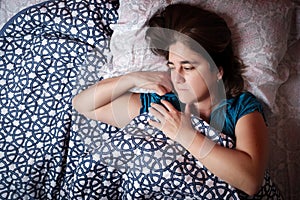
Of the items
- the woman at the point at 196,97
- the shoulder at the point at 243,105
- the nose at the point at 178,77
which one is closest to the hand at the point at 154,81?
the woman at the point at 196,97

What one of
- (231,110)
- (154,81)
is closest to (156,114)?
(154,81)

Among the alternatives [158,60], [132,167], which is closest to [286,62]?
[158,60]

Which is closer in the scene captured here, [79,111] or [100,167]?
[100,167]

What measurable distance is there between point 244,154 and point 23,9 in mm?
1028

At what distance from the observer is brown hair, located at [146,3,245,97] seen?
1.35 metres

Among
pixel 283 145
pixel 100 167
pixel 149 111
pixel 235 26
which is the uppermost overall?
pixel 235 26

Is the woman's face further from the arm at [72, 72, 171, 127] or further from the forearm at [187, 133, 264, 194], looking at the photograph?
the forearm at [187, 133, 264, 194]

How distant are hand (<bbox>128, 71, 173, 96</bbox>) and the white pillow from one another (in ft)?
0.13

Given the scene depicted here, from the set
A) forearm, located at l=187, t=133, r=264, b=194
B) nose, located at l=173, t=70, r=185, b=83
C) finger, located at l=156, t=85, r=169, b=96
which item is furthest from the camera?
finger, located at l=156, t=85, r=169, b=96

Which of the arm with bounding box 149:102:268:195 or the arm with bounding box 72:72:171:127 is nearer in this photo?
the arm with bounding box 149:102:268:195

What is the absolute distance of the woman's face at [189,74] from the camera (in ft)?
4.39

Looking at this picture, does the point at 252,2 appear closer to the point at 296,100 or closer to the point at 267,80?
the point at 267,80

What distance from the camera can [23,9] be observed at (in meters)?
1.74

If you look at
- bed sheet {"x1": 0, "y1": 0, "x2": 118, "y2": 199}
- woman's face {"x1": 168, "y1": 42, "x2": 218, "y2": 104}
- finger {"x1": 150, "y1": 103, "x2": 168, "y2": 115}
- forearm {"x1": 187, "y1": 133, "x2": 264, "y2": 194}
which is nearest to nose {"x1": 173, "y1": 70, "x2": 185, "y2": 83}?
woman's face {"x1": 168, "y1": 42, "x2": 218, "y2": 104}
